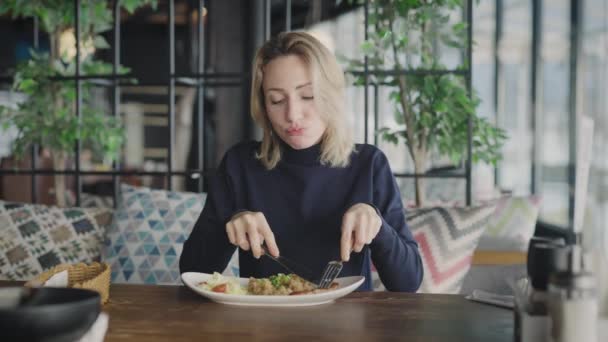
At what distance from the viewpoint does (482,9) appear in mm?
5141

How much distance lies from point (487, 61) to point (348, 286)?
3.97m

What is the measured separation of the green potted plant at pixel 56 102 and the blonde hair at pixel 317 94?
4.37 ft

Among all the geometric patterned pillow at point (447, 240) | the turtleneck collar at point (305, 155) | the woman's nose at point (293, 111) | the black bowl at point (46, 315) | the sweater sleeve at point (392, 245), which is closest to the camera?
the black bowl at point (46, 315)

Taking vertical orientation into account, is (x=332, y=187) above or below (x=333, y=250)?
above

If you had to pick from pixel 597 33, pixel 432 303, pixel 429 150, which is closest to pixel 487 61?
pixel 597 33

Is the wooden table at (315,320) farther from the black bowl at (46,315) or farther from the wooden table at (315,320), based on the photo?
the black bowl at (46,315)

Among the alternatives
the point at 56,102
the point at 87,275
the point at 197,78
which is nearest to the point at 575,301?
the point at 87,275

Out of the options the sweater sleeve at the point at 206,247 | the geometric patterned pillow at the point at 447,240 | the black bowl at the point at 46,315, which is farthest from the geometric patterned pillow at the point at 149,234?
the black bowl at the point at 46,315

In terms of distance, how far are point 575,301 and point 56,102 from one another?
8.80 feet

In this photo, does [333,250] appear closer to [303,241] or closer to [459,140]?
[303,241]

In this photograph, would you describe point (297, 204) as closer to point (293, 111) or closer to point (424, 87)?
point (293, 111)

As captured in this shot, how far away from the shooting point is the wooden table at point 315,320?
3.15ft

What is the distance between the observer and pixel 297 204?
168cm

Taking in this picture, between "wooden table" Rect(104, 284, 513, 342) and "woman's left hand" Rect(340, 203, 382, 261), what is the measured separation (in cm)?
10
